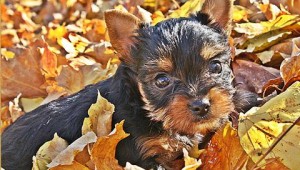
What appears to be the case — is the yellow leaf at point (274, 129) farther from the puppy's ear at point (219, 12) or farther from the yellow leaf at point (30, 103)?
the yellow leaf at point (30, 103)

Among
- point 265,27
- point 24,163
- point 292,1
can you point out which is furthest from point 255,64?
point 24,163

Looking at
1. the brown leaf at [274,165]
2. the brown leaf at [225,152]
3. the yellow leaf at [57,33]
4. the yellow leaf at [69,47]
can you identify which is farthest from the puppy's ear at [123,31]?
the yellow leaf at [57,33]

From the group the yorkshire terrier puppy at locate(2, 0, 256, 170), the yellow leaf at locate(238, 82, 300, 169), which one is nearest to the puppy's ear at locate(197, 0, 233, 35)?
the yorkshire terrier puppy at locate(2, 0, 256, 170)

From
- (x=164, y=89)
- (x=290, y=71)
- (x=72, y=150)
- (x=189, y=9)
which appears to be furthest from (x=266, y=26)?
(x=72, y=150)

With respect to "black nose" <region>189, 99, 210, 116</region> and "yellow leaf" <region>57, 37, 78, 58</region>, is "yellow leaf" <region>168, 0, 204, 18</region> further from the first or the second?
"black nose" <region>189, 99, 210, 116</region>

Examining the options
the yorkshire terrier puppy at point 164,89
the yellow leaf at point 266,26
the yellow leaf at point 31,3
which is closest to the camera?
the yorkshire terrier puppy at point 164,89

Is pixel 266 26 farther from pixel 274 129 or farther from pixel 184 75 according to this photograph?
pixel 274 129

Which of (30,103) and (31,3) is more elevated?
(30,103)
